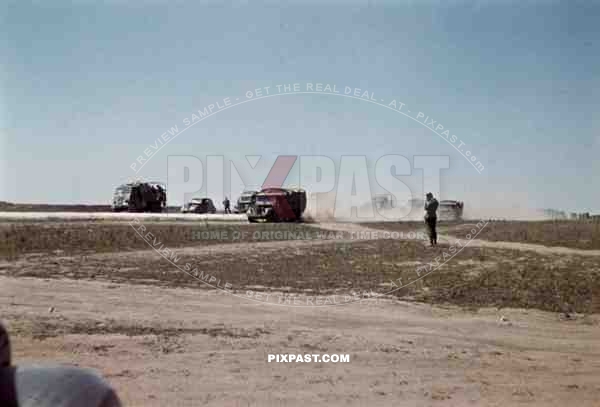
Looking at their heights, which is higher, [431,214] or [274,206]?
[274,206]

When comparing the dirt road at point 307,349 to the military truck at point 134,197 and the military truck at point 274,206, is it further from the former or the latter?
the military truck at point 134,197

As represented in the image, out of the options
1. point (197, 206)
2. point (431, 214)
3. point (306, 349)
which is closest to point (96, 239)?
point (431, 214)

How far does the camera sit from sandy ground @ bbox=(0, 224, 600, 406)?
5.18m

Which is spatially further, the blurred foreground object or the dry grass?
the dry grass

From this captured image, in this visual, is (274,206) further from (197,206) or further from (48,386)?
(48,386)

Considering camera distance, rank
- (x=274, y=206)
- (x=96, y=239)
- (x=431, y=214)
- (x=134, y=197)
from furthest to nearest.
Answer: (x=134, y=197), (x=274, y=206), (x=431, y=214), (x=96, y=239)

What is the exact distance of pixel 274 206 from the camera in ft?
114

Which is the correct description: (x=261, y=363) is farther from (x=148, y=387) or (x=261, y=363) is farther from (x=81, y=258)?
(x=81, y=258)

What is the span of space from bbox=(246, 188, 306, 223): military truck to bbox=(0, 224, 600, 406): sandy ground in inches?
963

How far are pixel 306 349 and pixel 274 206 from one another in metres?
28.4

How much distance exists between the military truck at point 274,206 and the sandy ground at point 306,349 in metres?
24.5

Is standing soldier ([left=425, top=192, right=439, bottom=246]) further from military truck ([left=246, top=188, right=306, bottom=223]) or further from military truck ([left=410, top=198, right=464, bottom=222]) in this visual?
military truck ([left=410, top=198, right=464, bottom=222])

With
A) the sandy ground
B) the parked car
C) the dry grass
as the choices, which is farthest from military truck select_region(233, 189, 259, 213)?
the sandy ground

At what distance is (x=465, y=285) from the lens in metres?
11.4
